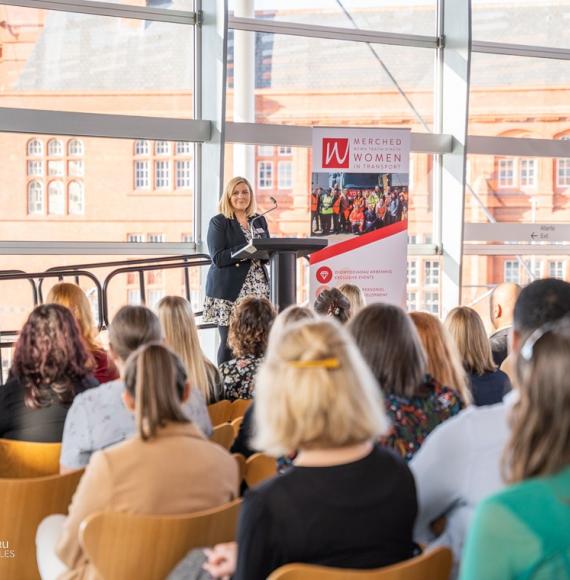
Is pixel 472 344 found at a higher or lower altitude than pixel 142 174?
lower

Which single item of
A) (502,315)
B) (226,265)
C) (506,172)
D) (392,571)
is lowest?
(392,571)

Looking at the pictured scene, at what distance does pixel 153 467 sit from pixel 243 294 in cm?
394

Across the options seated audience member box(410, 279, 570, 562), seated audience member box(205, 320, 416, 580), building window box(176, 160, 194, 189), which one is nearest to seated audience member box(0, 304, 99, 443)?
seated audience member box(205, 320, 416, 580)

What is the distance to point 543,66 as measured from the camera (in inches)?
360

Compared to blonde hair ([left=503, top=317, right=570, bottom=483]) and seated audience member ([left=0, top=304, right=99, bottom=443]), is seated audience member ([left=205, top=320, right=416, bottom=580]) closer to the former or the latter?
blonde hair ([left=503, top=317, right=570, bottom=483])

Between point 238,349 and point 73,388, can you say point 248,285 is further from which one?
point 73,388

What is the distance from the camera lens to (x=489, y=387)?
12.4ft

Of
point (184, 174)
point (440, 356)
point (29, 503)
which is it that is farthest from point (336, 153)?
point (29, 503)

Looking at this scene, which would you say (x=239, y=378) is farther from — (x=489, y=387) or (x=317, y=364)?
(x=317, y=364)

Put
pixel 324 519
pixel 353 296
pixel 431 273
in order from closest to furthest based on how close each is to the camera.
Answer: pixel 324 519 < pixel 353 296 < pixel 431 273

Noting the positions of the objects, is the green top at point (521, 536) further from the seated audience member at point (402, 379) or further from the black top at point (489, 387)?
the black top at point (489, 387)

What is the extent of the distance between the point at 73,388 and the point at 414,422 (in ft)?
4.37

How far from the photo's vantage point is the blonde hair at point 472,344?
389 centimetres

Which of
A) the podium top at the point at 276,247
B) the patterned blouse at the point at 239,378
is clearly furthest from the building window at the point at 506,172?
the patterned blouse at the point at 239,378
